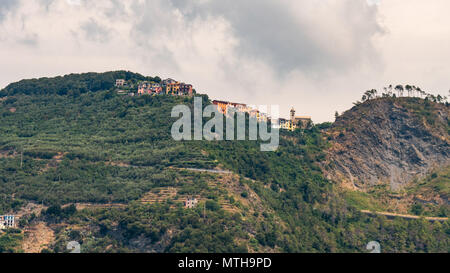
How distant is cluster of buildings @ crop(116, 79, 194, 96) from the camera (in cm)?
11181

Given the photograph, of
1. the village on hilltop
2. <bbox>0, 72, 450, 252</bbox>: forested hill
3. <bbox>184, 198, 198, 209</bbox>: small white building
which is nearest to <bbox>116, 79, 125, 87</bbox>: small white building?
the village on hilltop

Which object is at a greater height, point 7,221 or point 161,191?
point 161,191

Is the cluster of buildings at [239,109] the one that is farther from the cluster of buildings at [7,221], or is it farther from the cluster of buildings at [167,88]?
the cluster of buildings at [7,221]

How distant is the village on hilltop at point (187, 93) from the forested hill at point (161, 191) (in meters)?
2.99

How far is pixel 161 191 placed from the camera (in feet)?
275

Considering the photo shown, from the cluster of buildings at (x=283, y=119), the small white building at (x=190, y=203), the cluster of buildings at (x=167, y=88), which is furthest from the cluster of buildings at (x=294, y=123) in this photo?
the small white building at (x=190, y=203)

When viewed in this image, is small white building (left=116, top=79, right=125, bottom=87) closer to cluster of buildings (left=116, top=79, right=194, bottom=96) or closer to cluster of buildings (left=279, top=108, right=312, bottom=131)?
cluster of buildings (left=116, top=79, right=194, bottom=96)

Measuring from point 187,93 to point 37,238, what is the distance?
3879 centimetres

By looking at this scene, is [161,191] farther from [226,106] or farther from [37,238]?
[226,106]

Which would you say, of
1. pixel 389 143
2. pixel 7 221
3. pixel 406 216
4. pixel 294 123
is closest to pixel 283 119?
pixel 294 123

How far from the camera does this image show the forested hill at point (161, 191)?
76.6 meters

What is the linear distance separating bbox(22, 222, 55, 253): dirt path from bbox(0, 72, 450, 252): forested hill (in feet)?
0.47

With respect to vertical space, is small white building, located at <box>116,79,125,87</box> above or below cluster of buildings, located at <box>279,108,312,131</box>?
above

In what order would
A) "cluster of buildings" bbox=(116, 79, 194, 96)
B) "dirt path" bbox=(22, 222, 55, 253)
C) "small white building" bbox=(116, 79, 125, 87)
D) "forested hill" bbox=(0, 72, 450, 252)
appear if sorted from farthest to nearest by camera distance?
1. "small white building" bbox=(116, 79, 125, 87)
2. "cluster of buildings" bbox=(116, 79, 194, 96)
3. "forested hill" bbox=(0, 72, 450, 252)
4. "dirt path" bbox=(22, 222, 55, 253)
